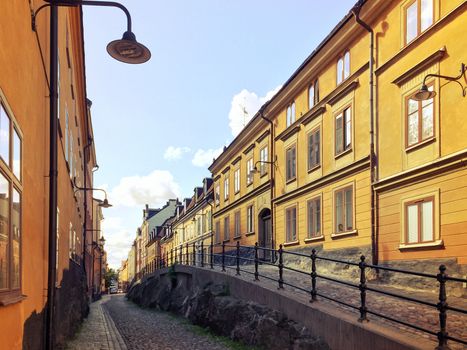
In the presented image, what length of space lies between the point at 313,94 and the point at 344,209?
16.0ft

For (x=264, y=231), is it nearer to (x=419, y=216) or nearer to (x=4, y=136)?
(x=419, y=216)

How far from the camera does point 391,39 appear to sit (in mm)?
13680

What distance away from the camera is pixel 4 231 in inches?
175

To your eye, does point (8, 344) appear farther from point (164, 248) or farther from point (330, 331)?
point (164, 248)

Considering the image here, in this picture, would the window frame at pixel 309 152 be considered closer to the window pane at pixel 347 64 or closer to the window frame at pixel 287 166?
the window frame at pixel 287 166

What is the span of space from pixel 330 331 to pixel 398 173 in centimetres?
646

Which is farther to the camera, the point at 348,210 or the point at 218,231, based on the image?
the point at 218,231

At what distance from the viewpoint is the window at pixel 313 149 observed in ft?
61.0

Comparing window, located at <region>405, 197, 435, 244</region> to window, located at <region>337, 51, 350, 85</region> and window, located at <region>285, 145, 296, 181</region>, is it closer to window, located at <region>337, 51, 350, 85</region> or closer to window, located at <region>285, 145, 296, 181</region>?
window, located at <region>337, 51, 350, 85</region>

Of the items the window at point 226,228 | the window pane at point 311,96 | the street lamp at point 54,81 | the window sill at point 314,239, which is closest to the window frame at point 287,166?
the window pane at point 311,96

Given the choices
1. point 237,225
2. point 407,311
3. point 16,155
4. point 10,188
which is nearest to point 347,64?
point 407,311

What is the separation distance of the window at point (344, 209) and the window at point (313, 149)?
2.11 m

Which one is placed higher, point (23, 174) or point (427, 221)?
point (23, 174)

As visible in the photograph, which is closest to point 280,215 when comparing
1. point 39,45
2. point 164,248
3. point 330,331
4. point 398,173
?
point 398,173
